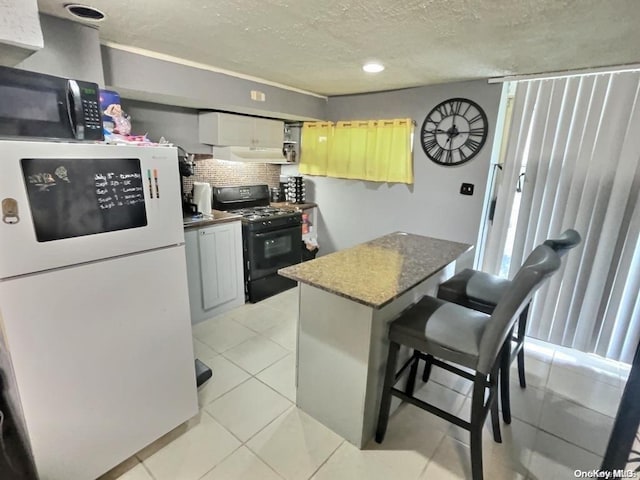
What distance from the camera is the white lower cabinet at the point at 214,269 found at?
9.25ft

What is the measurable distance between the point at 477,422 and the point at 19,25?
2.51 m

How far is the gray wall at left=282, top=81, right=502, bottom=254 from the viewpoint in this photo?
297 centimetres

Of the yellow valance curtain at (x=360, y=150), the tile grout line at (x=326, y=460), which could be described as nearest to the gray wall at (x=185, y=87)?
→ the yellow valance curtain at (x=360, y=150)

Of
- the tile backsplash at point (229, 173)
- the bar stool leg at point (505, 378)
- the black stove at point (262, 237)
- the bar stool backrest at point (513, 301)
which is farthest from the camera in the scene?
the tile backsplash at point (229, 173)

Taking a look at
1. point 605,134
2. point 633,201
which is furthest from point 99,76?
point 633,201

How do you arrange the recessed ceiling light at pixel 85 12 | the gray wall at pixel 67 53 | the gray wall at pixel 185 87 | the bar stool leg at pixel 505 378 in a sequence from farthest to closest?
the gray wall at pixel 185 87, the bar stool leg at pixel 505 378, the gray wall at pixel 67 53, the recessed ceiling light at pixel 85 12

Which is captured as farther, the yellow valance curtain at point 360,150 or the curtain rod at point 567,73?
the yellow valance curtain at point 360,150

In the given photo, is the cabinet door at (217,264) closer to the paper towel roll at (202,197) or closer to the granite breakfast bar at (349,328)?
the paper towel roll at (202,197)

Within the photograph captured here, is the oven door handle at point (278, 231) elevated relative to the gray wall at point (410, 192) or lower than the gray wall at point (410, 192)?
lower

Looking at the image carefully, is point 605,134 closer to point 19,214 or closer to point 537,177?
point 537,177

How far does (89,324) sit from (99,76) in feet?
4.80

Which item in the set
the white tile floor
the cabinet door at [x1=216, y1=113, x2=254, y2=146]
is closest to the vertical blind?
the white tile floor

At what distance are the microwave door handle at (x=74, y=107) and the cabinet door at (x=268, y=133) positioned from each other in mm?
2231

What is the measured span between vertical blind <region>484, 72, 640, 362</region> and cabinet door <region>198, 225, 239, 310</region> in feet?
8.29
